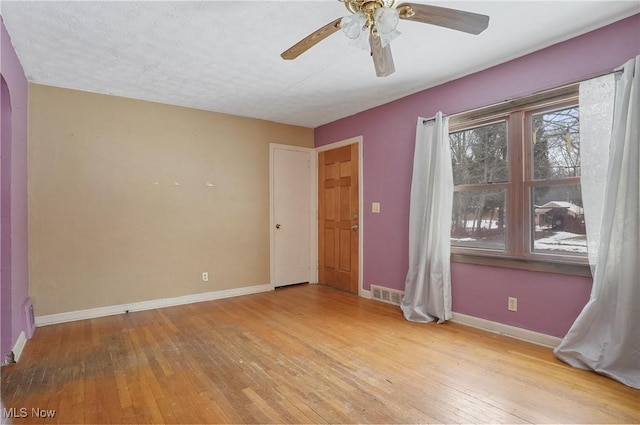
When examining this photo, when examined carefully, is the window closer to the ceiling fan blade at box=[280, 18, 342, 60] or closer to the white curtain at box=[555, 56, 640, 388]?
the white curtain at box=[555, 56, 640, 388]

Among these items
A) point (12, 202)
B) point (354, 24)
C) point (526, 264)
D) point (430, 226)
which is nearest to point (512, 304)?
point (526, 264)

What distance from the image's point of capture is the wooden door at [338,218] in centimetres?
453

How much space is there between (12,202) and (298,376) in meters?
2.56

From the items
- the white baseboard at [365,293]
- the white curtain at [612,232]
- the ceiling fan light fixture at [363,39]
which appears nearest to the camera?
the ceiling fan light fixture at [363,39]

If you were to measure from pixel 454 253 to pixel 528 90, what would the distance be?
1578 mm

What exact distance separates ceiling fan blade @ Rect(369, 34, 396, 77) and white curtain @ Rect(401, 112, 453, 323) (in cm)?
144

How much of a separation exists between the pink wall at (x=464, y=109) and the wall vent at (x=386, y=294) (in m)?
0.07

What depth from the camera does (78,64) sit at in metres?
2.90

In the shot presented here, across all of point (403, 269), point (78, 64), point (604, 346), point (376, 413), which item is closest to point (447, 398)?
point (376, 413)

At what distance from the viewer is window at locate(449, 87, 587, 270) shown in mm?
2623

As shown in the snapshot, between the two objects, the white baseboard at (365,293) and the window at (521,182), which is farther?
the white baseboard at (365,293)

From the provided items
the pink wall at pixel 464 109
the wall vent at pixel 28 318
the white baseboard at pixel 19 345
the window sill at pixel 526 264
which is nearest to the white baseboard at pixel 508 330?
the pink wall at pixel 464 109

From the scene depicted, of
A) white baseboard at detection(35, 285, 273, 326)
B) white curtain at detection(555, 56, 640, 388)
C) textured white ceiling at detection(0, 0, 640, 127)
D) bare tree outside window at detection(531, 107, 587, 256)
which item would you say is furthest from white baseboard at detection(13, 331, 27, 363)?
bare tree outside window at detection(531, 107, 587, 256)

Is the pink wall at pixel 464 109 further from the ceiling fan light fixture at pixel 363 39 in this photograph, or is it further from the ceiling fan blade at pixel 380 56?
the ceiling fan light fixture at pixel 363 39
